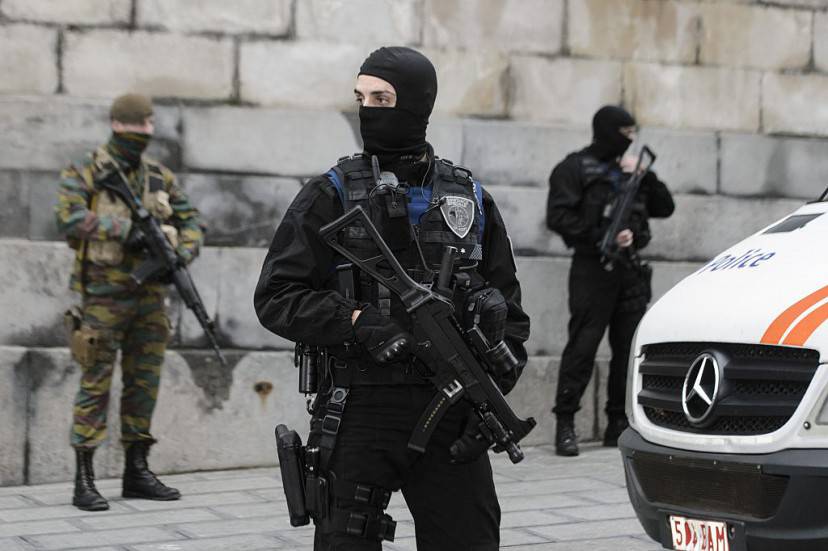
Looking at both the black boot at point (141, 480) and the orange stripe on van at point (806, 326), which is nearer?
the orange stripe on van at point (806, 326)

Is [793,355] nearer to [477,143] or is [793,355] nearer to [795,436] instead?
[795,436]

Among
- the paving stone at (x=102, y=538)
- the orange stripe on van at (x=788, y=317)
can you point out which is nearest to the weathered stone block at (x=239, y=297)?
Result: the paving stone at (x=102, y=538)

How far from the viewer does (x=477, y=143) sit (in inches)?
342

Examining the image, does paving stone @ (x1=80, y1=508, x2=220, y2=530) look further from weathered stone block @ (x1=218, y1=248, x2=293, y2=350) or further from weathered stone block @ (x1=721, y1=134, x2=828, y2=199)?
weathered stone block @ (x1=721, y1=134, x2=828, y2=199)

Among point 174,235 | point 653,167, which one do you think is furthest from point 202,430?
point 653,167

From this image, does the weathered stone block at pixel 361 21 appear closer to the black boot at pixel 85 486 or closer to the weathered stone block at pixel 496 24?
the weathered stone block at pixel 496 24

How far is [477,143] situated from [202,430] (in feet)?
7.67

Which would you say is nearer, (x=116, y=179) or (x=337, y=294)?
(x=337, y=294)

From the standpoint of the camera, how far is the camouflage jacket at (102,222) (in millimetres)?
6766

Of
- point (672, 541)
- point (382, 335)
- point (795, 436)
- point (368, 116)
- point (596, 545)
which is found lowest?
point (596, 545)

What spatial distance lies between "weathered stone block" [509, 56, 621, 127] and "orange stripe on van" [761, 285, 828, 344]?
4499mm

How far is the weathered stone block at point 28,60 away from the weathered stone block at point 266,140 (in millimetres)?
749

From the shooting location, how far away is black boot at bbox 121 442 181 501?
709cm

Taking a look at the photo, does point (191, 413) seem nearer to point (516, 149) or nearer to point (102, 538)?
point (102, 538)
